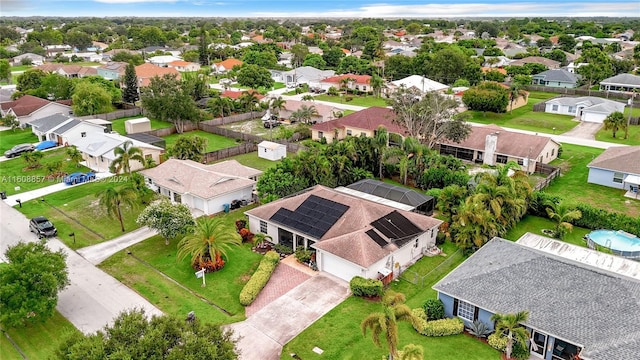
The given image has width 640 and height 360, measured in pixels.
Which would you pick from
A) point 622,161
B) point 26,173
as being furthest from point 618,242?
point 26,173

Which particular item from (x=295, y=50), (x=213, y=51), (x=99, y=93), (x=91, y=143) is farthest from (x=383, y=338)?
(x=213, y=51)

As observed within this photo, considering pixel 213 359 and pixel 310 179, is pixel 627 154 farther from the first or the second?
pixel 213 359

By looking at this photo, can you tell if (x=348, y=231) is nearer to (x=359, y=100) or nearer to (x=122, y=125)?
(x=122, y=125)

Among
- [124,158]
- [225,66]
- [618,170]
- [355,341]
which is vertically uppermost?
[225,66]

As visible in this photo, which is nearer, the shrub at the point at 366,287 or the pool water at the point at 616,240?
the shrub at the point at 366,287

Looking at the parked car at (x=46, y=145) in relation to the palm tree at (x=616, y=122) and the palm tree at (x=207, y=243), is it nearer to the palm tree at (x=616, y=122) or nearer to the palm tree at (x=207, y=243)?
the palm tree at (x=207, y=243)

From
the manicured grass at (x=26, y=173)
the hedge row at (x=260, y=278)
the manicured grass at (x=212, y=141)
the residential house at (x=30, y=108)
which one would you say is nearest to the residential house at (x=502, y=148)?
the manicured grass at (x=212, y=141)
